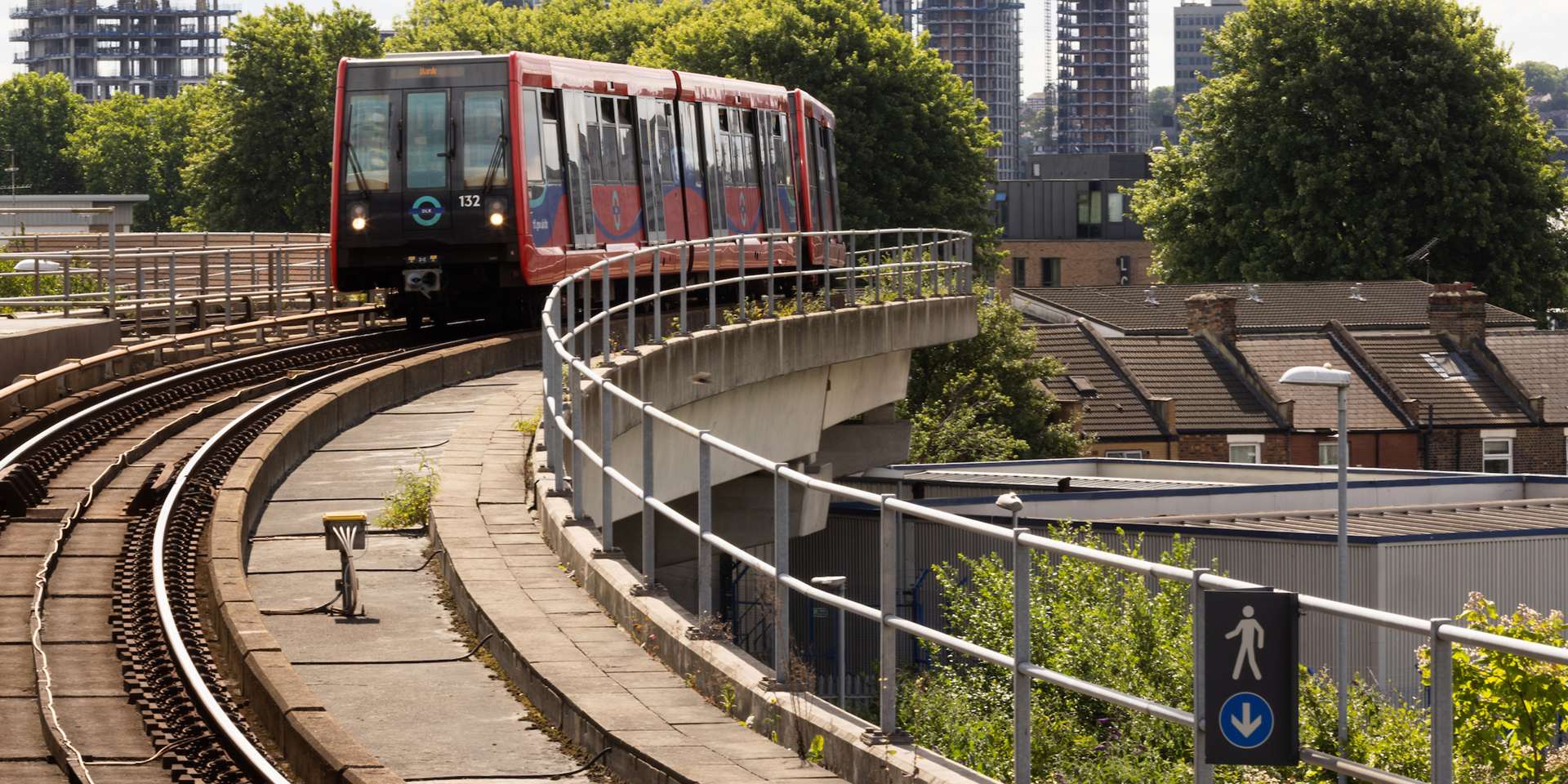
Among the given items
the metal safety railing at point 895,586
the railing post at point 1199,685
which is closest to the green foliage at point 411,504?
the metal safety railing at point 895,586

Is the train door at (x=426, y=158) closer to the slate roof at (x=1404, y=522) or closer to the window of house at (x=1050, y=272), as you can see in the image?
the slate roof at (x=1404, y=522)

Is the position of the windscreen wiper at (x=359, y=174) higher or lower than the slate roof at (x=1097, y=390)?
higher

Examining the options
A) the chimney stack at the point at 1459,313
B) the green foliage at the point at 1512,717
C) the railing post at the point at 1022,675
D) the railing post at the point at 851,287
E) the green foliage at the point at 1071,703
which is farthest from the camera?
the chimney stack at the point at 1459,313

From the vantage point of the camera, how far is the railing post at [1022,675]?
209 inches

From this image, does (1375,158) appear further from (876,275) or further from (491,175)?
(491,175)

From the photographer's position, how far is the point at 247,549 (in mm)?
11062

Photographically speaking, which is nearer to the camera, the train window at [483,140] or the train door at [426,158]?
the train window at [483,140]

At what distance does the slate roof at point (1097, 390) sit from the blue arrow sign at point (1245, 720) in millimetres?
49304

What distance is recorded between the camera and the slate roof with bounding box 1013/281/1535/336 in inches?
2424

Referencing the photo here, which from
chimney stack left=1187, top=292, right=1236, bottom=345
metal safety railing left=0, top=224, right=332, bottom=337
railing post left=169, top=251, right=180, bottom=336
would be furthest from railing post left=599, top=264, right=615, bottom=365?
chimney stack left=1187, top=292, right=1236, bottom=345

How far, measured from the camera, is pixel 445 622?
363 inches

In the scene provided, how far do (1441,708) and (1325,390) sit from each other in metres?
54.8

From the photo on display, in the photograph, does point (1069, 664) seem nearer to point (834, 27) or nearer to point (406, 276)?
point (406, 276)

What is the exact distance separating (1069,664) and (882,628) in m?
1.40
